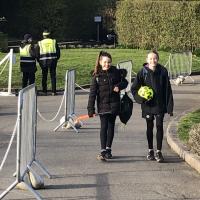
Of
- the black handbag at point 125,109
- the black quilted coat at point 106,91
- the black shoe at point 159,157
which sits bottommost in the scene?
the black shoe at point 159,157

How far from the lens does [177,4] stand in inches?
1527

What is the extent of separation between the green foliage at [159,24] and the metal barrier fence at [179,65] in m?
13.8

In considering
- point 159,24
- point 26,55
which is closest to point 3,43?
point 159,24

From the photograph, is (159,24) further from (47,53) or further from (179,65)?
(47,53)

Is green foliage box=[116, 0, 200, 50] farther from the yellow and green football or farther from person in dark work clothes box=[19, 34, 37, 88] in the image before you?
the yellow and green football

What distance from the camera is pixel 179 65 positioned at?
24031mm

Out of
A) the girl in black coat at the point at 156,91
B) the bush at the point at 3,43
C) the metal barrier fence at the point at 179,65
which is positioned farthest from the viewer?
the bush at the point at 3,43

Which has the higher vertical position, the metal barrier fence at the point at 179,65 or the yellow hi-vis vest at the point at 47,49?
the yellow hi-vis vest at the point at 47,49

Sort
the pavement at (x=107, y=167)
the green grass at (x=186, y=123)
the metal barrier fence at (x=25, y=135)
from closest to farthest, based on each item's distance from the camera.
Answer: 1. the metal barrier fence at (x=25, y=135)
2. the pavement at (x=107, y=167)
3. the green grass at (x=186, y=123)

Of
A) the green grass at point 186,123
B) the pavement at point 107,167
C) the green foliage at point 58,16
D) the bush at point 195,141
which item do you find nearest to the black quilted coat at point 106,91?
the pavement at point 107,167

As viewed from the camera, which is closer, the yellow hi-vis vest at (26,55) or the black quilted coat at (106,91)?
the black quilted coat at (106,91)

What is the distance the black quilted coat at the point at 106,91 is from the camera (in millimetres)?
9719

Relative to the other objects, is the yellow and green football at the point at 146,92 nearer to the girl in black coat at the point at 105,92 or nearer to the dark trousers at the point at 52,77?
the girl in black coat at the point at 105,92

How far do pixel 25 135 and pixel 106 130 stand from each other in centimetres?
305
